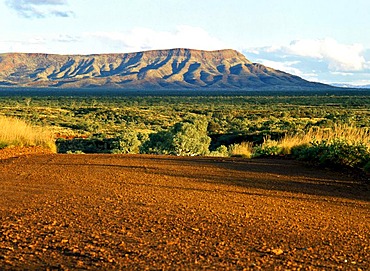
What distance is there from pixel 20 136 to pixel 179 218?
884 cm

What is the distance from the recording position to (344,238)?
562 centimetres

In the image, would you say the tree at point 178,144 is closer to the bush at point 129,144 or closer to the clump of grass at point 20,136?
the bush at point 129,144

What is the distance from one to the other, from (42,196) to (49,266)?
3315mm

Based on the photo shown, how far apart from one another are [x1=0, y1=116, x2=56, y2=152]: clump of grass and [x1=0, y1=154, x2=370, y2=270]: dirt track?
3081mm

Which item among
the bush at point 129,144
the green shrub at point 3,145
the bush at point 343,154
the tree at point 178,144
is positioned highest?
the bush at point 343,154

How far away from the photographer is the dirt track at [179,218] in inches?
185

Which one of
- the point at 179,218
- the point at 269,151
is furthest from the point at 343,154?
the point at 179,218

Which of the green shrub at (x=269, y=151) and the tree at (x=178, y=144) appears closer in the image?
the green shrub at (x=269, y=151)

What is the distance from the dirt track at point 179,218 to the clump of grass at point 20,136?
121 inches

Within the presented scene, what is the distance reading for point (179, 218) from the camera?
623cm

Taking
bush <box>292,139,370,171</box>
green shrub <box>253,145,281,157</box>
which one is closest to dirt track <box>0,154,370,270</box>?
bush <box>292,139,370,171</box>

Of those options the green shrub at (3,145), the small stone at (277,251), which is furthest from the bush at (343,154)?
the green shrub at (3,145)

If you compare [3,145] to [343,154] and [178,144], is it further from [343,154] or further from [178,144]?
[343,154]

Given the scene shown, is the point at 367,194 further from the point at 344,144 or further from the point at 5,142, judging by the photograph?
the point at 5,142
